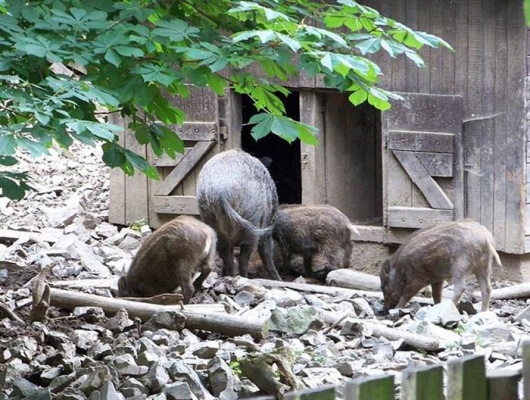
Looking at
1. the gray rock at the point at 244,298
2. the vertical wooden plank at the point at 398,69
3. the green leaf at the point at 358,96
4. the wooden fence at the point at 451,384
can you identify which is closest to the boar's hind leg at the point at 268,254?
the gray rock at the point at 244,298

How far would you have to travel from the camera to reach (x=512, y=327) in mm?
7945

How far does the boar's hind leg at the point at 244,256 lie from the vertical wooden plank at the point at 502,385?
8184 mm

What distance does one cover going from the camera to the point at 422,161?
1093cm

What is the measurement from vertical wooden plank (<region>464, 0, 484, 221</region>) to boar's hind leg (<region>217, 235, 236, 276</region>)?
242 centimetres

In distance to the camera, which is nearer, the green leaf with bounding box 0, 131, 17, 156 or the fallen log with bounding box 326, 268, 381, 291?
the green leaf with bounding box 0, 131, 17, 156

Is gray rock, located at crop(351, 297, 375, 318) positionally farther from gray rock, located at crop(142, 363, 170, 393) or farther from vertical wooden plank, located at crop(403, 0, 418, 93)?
gray rock, located at crop(142, 363, 170, 393)

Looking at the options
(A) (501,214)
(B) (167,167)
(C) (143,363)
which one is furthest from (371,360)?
(B) (167,167)

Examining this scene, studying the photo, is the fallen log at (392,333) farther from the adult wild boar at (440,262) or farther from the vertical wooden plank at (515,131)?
the vertical wooden plank at (515,131)

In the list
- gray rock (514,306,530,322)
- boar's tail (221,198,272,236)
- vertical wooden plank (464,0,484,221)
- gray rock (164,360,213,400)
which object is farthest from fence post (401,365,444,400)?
vertical wooden plank (464,0,484,221)

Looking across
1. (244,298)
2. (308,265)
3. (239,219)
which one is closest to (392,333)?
(244,298)

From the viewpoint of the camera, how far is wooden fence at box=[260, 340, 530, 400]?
258 centimetres

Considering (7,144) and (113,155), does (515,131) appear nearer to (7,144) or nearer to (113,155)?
(113,155)

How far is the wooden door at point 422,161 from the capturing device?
423 inches

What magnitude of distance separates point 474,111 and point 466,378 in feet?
26.5
